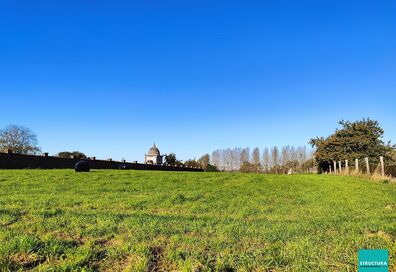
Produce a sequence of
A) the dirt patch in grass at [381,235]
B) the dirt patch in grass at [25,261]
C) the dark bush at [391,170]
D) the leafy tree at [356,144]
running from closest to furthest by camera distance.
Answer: the dirt patch in grass at [25,261] < the dirt patch in grass at [381,235] < the dark bush at [391,170] < the leafy tree at [356,144]

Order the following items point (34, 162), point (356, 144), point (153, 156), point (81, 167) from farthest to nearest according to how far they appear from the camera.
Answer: point (153, 156) → point (356, 144) → point (34, 162) → point (81, 167)

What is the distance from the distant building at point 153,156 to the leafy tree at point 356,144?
46798 millimetres

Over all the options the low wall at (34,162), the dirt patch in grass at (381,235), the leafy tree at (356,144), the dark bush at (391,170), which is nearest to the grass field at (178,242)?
the dirt patch in grass at (381,235)

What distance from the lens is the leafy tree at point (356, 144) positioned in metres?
38.7

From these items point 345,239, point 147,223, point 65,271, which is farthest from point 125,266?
point 345,239

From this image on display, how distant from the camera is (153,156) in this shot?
84.0 m

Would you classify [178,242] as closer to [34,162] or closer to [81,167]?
[81,167]

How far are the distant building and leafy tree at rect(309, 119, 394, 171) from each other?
46798 mm

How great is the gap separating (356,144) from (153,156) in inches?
2099

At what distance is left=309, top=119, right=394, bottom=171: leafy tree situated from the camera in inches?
1524

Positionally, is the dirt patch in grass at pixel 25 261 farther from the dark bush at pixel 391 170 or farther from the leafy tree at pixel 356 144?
the leafy tree at pixel 356 144

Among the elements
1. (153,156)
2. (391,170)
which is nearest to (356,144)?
(391,170)

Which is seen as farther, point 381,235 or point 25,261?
point 381,235

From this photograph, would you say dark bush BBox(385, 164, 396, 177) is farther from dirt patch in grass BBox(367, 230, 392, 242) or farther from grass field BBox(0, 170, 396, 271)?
dirt patch in grass BBox(367, 230, 392, 242)
